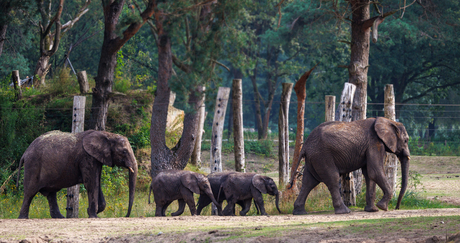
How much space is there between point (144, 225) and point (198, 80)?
5.84 m

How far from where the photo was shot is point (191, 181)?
1098cm

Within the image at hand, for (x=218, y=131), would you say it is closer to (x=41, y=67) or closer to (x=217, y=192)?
(x=217, y=192)

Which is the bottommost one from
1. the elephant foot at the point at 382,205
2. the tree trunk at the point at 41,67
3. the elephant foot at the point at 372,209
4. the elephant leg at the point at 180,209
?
the elephant leg at the point at 180,209

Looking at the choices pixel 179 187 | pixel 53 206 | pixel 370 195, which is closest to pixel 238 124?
pixel 179 187

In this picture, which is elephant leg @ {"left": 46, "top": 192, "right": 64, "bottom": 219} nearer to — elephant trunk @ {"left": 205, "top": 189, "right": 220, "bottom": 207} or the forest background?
elephant trunk @ {"left": 205, "top": 189, "right": 220, "bottom": 207}

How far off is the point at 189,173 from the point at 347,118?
13.5 ft

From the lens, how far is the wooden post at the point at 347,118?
11.8 metres

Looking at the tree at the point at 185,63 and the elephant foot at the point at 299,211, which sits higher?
the tree at the point at 185,63

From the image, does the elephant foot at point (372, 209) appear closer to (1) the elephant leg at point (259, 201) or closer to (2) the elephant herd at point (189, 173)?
(2) the elephant herd at point (189, 173)

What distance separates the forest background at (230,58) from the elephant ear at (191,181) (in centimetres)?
255

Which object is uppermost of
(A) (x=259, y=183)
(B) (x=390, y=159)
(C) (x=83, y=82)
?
(C) (x=83, y=82)

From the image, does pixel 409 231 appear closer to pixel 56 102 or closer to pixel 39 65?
pixel 56 102

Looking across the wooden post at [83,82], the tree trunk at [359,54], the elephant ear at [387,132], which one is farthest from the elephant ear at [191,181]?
the wooden post at [83,82]

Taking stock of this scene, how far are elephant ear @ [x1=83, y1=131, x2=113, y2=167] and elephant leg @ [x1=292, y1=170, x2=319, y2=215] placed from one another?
3987mm
